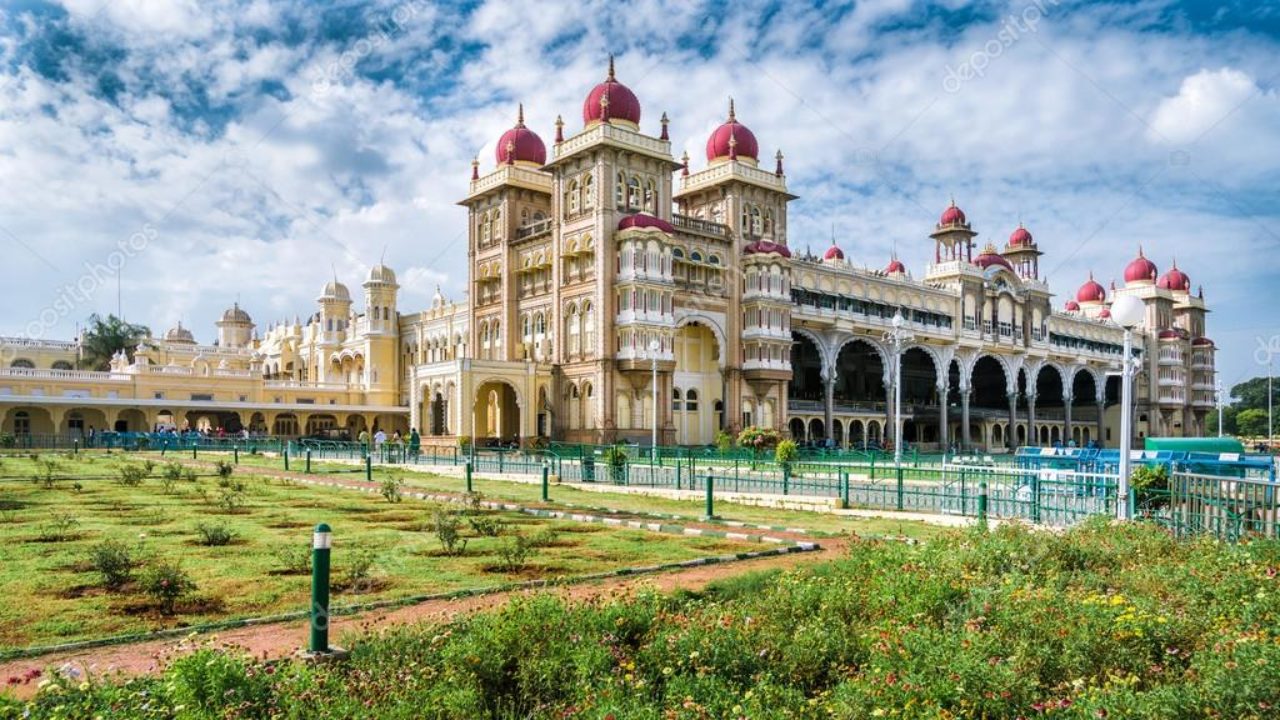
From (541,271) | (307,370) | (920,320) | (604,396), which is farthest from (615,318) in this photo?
(307,370)

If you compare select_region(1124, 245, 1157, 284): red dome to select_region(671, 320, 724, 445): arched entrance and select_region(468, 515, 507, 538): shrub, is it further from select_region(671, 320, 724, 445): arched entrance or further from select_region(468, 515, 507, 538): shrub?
select_region(468, 515, 507, 538): shrub

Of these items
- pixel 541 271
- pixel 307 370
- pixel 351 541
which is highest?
pixel 541 271

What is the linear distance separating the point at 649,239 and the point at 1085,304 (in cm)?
6481

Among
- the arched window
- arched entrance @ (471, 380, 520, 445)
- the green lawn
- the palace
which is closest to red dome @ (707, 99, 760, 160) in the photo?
the palace

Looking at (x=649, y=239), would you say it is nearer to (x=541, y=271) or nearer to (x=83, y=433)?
(x=541, y=271)

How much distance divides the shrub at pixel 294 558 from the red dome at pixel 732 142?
46.3m

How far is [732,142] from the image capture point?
2168 inches

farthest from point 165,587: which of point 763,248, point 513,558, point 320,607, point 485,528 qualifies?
point 763,248

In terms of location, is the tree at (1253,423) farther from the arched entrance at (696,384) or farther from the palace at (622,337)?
the arched entrance at (696,384)

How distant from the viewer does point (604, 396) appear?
4678 cm

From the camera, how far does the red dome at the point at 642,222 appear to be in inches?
1831

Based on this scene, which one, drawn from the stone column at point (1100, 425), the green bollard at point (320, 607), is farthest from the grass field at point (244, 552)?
the stone column at point (1100, 425)

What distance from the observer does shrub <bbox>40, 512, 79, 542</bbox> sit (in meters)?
13.4

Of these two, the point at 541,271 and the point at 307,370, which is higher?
the point at 541,271
